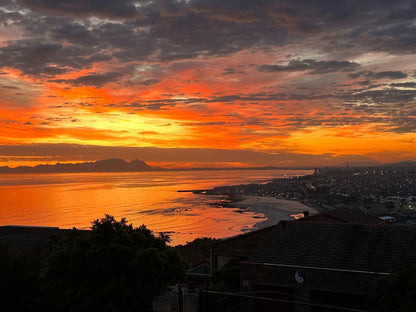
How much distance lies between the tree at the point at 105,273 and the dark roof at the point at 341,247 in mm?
6701

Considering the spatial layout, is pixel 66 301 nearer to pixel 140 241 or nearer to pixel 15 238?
pixel 140 241

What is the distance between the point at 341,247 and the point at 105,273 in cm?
1193

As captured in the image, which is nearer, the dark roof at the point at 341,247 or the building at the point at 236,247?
the dark roof at the point at 341,247

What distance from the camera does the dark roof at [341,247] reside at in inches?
777

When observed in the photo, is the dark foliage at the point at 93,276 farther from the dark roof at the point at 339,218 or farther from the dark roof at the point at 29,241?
the dark roof at the point at 339,218

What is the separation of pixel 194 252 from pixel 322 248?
25844 mm

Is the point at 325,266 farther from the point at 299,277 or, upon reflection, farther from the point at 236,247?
the point at 236,247

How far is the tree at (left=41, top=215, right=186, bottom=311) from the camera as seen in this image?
52.0 feet

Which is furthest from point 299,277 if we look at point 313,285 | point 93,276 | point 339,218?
point 339,218

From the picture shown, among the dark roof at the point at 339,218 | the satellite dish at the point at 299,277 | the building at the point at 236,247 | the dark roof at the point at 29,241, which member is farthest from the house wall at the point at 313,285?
the dark roof at the point at 29,241

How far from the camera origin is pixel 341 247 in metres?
Result: 21.5

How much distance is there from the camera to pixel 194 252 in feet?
150

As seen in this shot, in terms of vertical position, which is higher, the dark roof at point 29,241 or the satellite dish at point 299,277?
the satellite dish at point 299,277

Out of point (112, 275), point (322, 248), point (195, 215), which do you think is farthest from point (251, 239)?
point (195, 215)
